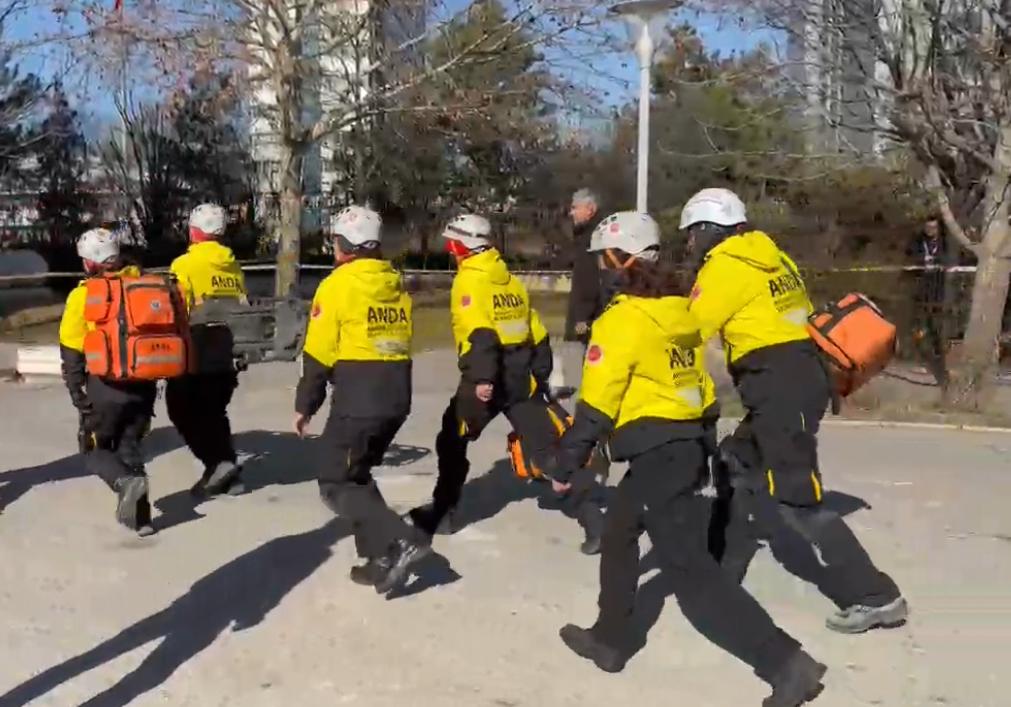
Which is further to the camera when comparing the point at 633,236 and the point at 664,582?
the point at 664,582

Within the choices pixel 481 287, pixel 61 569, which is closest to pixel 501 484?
pixel 481 287

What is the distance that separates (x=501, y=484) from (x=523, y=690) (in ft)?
11.1

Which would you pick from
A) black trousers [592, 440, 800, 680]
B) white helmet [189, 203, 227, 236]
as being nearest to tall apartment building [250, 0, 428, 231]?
white helmet [189, 203, 227, 236]

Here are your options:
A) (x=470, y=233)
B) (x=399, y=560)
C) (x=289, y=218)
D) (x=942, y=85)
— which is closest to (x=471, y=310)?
(x=470, y=233)

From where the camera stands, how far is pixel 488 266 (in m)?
6.12

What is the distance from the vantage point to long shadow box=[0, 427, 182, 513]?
25.8 feet

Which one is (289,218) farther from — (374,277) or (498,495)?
(374,277)

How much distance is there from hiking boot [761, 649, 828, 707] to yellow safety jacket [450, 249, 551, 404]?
218cm

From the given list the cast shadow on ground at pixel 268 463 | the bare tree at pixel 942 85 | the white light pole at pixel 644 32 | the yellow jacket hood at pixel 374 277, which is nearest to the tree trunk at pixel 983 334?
the bare tree at pixel 942 85

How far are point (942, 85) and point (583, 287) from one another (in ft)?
16.7

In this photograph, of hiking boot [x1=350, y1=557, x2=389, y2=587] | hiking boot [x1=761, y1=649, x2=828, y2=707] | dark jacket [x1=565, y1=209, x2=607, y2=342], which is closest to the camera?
hiking boot [x1=761, y1=649, x2=828, y2=707]

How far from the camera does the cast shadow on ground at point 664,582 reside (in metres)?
5.23

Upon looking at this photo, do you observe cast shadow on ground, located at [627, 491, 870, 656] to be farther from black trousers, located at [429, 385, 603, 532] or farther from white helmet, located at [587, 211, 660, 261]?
white helmet, located at [587, 211, 660, 261]

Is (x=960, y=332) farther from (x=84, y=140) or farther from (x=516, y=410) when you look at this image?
(x=84, y=140)
